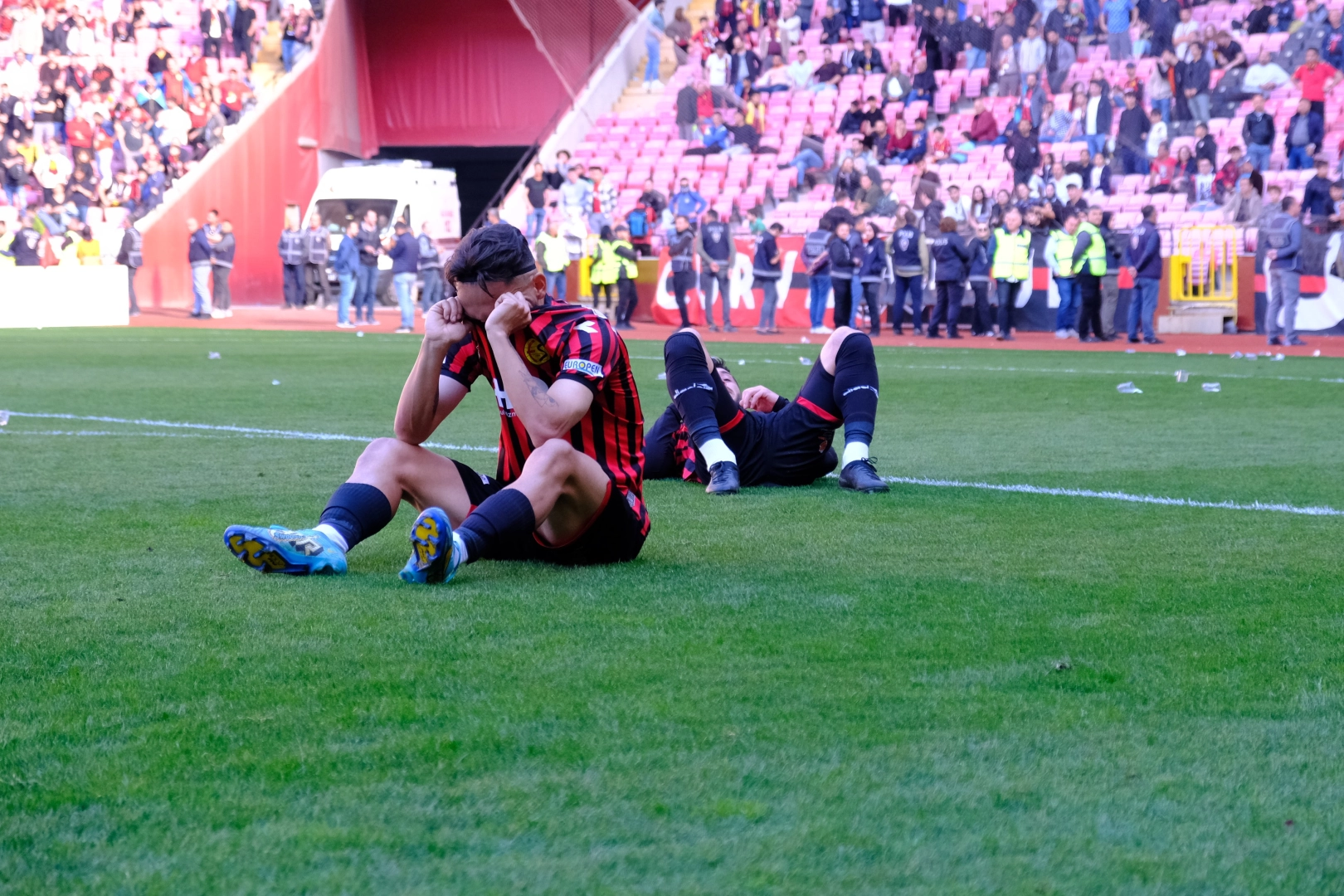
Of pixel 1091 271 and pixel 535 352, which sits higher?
pixel 1091 271

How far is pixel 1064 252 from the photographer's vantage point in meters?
21.9

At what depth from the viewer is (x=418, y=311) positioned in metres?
32.4

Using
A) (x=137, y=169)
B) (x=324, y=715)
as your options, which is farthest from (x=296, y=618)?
(x=137, y=169)

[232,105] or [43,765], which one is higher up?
[232,105]

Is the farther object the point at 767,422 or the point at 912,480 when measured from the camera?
the point at 912,480

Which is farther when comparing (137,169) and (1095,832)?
(137,169)

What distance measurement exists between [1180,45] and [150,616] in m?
25.9

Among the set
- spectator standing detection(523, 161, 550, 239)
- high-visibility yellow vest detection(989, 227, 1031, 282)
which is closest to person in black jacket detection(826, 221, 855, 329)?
high-visibility yellow vest detection(989, 227, 1031, 282)

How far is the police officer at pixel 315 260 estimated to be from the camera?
31.6 metres

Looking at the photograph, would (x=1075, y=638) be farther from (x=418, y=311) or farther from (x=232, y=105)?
(x=232, y=105)

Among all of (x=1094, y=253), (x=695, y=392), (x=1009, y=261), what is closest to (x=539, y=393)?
(x=695, y=392)

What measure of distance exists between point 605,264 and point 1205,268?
28.7 ft

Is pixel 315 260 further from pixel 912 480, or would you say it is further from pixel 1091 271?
pixel 912 480

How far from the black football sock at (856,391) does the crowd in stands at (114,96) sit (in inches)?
1029
